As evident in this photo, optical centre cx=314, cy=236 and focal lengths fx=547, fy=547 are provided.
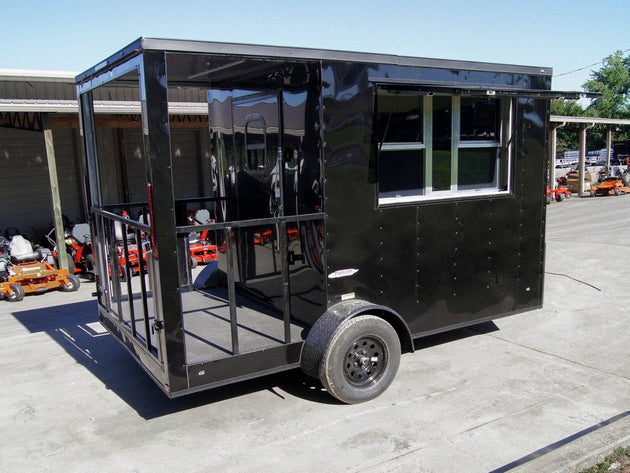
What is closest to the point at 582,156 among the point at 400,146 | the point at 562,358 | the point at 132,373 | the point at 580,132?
the point at 580,132

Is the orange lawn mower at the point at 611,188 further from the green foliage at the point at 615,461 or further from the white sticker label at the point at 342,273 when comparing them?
the green foliage at the point at 615,461

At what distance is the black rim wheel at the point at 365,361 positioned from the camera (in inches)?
175

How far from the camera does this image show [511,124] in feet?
17.3

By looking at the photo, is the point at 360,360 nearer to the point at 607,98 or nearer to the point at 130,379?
the point at 130,379

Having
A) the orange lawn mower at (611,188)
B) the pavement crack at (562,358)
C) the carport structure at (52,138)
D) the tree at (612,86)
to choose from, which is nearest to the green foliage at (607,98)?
the tree at (612,86)

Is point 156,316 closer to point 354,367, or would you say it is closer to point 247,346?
point 247,346

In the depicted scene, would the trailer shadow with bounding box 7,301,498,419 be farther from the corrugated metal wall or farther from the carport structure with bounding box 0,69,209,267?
the corrugated metal wall

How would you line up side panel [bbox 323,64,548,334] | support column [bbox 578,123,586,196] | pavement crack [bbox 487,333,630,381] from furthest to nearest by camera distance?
support column [bbox 578,123,586,196], pavement crack [bbox 487,333,630,381], side panel [bbox 323,64,548,334]

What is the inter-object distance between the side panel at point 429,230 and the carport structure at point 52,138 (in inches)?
252

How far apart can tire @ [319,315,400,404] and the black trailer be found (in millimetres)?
15

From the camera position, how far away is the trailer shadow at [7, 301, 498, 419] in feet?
15.3

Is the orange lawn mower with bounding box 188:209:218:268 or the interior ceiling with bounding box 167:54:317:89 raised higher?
the interior ceiling with bounding box 167:54:317:89

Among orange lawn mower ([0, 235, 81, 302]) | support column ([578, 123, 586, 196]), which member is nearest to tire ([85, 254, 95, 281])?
orange lawn mower ([0, 235, 81, 302])

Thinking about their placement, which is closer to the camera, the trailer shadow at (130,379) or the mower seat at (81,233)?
→ the trailer shadow at (130,379)
